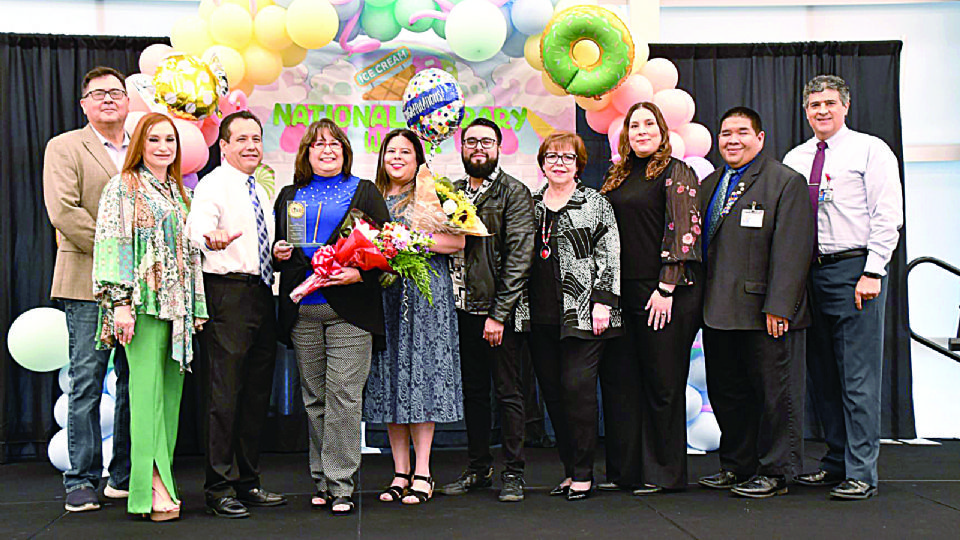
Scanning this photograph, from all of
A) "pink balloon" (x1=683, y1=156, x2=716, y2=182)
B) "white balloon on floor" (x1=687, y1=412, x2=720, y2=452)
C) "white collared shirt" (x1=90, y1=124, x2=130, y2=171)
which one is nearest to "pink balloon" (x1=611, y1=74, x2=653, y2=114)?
"pink balloon" (x1=683, y1=156, x2=716, y2=182)

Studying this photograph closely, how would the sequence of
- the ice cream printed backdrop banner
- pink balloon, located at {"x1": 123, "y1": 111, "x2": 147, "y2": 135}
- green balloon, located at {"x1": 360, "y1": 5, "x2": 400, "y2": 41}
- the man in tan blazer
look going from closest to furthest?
the man in tan blazer < pink balloon, located at {"x1": 123, "y1": 111, "x2": 147, "y2": 135} < green balloon, located at {"x1": 360, "y1": 5, "x2": 400, "y2": 41} < the ice cream printed backdrop banner

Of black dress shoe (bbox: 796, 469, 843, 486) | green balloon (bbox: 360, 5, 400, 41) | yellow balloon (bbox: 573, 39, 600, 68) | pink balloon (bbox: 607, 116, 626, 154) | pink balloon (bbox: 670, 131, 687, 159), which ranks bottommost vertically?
black dress shoe (bbox: 796, 469, 843, 486)

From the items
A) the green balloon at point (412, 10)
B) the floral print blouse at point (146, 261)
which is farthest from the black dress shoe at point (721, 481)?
the green balloon at point (412, 10)

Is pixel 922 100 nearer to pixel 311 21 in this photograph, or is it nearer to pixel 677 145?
pixel 677 145

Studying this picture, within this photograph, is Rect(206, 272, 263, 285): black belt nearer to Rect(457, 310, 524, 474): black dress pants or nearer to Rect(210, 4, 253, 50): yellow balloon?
Rect(457, 310, 524, 474): black dress pants

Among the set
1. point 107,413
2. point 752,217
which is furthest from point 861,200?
point 107,413

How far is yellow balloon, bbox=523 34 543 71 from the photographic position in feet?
15.3

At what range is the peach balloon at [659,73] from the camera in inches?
187

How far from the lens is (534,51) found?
4684mm

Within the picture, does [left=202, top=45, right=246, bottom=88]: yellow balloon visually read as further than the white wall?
No

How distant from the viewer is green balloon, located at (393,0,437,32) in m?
4.57

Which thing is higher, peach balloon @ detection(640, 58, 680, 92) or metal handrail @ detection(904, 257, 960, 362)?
peach balloon @ detection(640, 58, 680, 92)

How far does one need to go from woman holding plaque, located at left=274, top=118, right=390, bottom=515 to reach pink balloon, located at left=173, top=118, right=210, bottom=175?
1.02 m

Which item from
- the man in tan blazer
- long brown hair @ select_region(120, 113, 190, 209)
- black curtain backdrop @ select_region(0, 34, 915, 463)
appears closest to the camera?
long brown hair @ select_region(120, 113, 190, 209)
